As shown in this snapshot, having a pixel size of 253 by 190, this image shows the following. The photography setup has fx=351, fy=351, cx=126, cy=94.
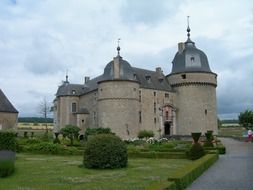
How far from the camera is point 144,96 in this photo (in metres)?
44.3

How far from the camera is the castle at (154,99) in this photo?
40.2 metres

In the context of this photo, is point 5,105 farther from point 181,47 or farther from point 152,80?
point 181,47

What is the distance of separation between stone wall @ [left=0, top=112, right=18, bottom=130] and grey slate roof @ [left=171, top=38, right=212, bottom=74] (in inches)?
847

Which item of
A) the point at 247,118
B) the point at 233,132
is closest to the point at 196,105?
the point at 247,118

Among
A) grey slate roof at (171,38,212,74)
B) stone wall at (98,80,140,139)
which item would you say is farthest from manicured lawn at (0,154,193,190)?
grey slate roof at (171,38,212,74)

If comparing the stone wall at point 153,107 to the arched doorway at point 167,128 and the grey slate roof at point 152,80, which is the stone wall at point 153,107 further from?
the arched doorway at point 167,128

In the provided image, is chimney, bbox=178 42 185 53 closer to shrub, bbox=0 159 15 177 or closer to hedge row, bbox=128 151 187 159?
hedge row, bbox=128 151 187 159

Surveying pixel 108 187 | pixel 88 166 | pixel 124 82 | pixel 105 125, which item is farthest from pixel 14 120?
pixel 108 187

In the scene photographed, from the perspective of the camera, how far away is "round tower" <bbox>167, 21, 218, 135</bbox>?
148 feet

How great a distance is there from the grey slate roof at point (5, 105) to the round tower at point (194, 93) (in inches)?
823

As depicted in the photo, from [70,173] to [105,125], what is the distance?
27370 mm

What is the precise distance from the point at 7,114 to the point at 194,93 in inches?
910

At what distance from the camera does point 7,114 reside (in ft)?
121

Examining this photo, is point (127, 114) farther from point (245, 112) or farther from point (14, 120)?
point (245, 112)
